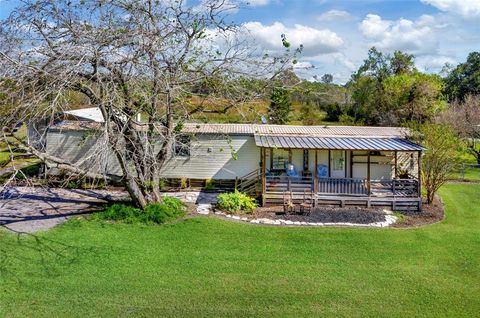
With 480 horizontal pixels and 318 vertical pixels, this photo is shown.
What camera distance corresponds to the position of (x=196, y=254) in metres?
9.46

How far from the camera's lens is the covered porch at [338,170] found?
1436cm

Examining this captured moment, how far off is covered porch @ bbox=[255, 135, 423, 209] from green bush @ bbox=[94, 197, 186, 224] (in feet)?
12.6

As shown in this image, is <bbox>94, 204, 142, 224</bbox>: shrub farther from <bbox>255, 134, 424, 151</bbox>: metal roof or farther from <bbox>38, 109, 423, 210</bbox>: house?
Answer: <bbox>255, 134, 424, 151</bbox>: metal roof

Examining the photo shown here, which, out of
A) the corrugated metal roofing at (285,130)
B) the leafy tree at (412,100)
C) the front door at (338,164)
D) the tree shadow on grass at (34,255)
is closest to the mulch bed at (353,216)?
the front door at (338,164)

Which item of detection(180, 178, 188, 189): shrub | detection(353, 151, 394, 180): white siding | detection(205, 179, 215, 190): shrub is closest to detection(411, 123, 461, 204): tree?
detection(353, 151, 394, 180): white siding

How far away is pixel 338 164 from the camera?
17656 millimetres

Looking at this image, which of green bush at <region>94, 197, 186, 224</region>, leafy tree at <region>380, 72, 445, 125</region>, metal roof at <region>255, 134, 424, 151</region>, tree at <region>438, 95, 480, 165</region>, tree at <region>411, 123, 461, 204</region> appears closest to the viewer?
green bush at <region>94, 197, 186, 224</region>

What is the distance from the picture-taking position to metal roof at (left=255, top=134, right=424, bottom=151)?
14.5 metres

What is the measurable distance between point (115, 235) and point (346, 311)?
6495 millimetres

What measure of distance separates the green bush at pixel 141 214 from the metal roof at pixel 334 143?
4.37 metres

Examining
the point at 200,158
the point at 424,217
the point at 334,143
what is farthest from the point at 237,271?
the point at 200,158

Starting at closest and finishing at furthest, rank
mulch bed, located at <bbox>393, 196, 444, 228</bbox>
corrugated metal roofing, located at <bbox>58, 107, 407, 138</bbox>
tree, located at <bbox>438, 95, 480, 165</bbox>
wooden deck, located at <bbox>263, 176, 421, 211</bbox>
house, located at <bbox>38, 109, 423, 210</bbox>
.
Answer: mulch bed, located at <bbox>393, 196, 444, 228</bbox>, wooden deck, located at <bbox>263, 176, 421, 211</bbox>, house, located at <bbox>38, 109, 423, 210</bbox>, corrugated metal roofing, located at <bbox>58, 107, 407, 138</bbox>, tree, located at <bbox>438, 95, 480, 165</bbox>

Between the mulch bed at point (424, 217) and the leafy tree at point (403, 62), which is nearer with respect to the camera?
the mulch bed at point (424, 217)

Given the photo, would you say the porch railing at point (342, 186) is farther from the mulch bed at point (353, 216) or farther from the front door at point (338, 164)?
the front door at point (338, 164)
